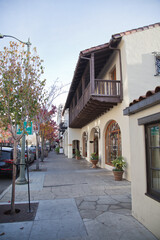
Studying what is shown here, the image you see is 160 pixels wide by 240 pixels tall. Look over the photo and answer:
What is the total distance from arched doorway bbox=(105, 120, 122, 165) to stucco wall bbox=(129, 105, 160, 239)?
5.60 m

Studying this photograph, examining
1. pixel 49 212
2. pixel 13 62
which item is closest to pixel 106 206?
pixel 49 212

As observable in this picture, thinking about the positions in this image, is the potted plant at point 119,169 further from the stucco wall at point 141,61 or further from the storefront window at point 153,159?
the storefront window at point 153,159

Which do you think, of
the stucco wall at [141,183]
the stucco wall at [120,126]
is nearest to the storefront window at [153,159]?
the stucco wall at [141,183]

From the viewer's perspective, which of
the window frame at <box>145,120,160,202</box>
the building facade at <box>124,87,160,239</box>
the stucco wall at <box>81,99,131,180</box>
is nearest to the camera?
the building facade at <box>124,87,160,239</box>

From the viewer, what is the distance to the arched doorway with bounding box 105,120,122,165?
32.3ft

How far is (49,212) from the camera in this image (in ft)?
14.2

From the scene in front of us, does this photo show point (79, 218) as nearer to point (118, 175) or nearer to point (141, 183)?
point (141, 183)

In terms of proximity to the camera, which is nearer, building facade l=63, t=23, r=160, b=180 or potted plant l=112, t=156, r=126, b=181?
potted plant l=112, t=156, r=126, b=181

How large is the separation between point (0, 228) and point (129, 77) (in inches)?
295

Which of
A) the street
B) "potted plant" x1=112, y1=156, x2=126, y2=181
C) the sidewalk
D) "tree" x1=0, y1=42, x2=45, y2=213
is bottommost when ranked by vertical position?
the street

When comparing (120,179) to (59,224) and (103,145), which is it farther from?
(59,224)

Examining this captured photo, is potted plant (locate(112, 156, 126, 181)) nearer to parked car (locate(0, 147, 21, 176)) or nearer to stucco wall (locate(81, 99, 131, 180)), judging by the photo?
stucco wall (locate(81, 99, 131, 180))

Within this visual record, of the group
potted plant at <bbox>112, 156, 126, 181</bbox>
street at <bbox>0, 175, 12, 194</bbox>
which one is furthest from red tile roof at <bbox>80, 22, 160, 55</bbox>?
street at <bbox>0, 175, 12, 194</bbox>

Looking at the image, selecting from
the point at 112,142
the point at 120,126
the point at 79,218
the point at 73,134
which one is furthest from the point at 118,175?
the point at 73,134
